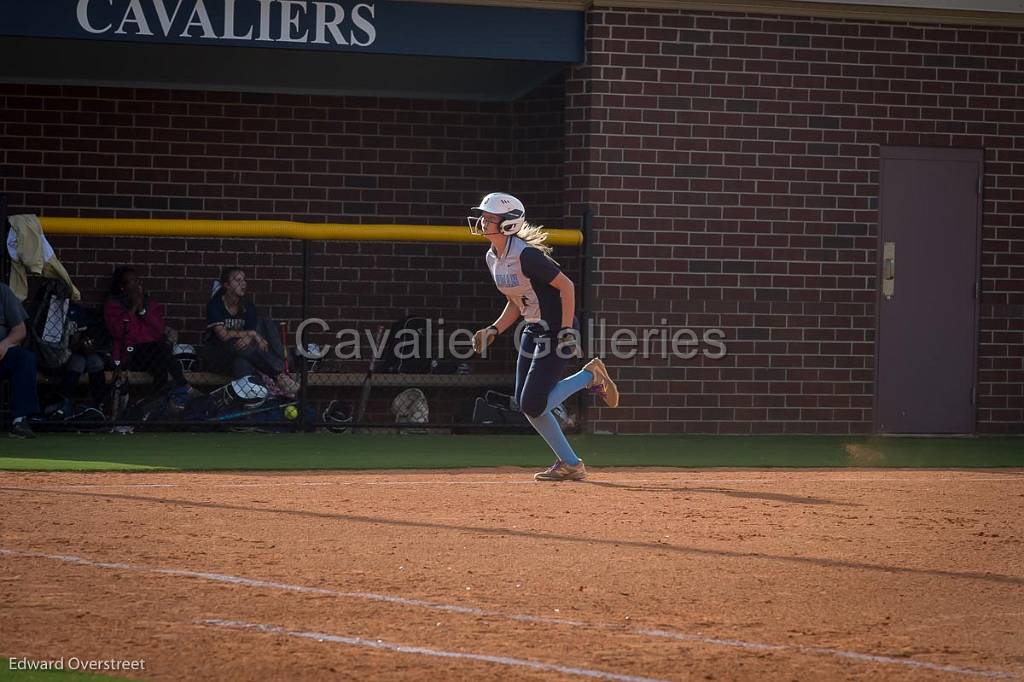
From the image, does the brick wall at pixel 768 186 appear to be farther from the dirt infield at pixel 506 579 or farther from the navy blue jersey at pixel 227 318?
the dirt infield at pixel 506 579

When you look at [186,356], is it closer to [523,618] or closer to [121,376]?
[121,376]

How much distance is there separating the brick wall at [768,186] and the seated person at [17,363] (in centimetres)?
593

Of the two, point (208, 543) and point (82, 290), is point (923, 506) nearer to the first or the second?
point (208, 543)

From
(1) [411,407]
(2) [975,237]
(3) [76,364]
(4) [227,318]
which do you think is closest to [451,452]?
(1) [411,407]

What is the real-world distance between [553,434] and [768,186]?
19.5 feet

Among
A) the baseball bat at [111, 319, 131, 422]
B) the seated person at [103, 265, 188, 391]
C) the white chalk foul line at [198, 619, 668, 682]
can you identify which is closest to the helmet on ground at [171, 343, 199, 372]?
the seated person at [103, 265, 188, 391]

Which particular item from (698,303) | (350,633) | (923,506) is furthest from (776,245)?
(350,633)

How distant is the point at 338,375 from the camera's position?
15.7 m

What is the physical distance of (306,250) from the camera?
591 inches

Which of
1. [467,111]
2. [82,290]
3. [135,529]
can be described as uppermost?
[467,111]

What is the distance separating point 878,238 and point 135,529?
405 inches

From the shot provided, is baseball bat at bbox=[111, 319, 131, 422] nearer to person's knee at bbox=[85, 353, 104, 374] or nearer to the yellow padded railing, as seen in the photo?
person's knee at bbox=[85, 353, 104, 374]

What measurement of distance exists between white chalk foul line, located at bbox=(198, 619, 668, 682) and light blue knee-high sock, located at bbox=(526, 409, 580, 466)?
17.6 feet

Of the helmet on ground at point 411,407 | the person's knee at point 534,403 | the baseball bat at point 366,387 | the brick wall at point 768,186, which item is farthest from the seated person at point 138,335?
the person's knee at point 534,403
